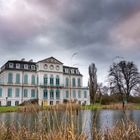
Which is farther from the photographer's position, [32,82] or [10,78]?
[32,82]

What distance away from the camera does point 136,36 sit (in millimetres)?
5078

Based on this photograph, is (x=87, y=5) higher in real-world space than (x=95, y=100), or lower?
higher

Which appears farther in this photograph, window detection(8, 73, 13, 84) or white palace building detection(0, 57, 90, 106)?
window detection(8, 73, 13, 84)

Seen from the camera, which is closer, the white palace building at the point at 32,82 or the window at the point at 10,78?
the white palace building at the point at 32,82

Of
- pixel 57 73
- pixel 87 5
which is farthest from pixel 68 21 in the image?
pixel 57 73

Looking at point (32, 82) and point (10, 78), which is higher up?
point (10, 78)

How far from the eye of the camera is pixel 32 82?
45.1m

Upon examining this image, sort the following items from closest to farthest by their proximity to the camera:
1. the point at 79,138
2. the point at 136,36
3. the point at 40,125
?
the point at 79,138 → the point at 40,125 → the point at 136,36

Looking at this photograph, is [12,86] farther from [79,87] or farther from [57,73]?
[79,87]

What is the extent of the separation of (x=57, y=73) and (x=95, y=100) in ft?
146

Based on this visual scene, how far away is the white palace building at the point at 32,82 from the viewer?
140 feet

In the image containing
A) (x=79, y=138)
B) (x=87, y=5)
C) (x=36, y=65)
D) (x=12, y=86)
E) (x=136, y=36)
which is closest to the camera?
(x=79, y=138)

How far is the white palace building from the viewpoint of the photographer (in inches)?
1679

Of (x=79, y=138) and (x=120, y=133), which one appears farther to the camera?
(x=120, y=133)
